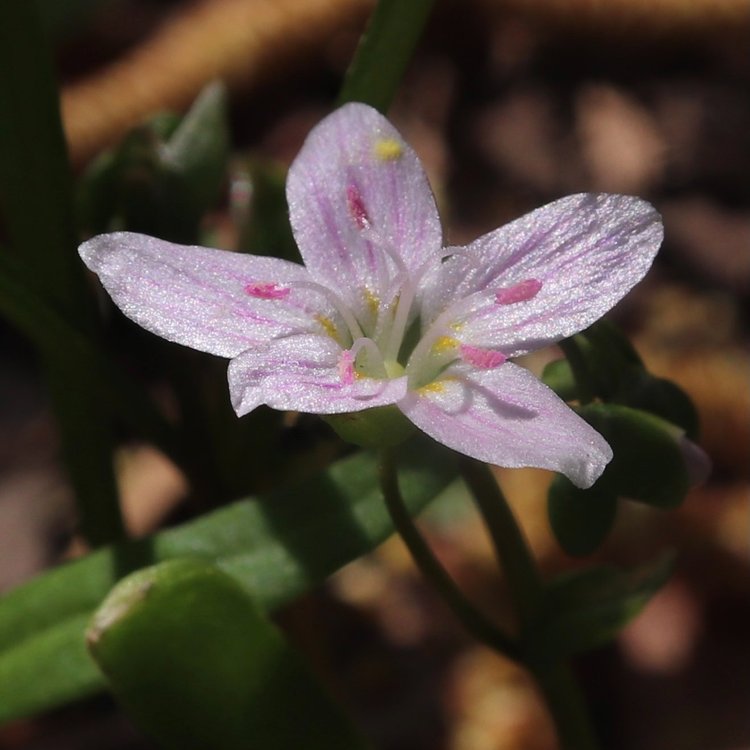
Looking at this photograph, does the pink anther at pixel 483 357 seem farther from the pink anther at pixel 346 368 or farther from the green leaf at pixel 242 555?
the green leaf at pixel 242 555

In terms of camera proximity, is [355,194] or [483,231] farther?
[483,231]

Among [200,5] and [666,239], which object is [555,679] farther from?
[200,5]

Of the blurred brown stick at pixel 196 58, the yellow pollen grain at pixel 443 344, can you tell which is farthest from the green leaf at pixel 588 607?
the blurred brown stick at pixel 196 58

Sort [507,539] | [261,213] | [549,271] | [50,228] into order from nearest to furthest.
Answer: [549,271] → [507,539] → [50,228] → [261,213]

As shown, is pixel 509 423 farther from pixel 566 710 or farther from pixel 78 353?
pixel 78 353

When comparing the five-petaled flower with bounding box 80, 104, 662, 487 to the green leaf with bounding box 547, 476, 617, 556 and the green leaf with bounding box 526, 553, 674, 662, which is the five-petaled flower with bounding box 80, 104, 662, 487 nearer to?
the green leaf with bounding box 547, 476, 617, 556

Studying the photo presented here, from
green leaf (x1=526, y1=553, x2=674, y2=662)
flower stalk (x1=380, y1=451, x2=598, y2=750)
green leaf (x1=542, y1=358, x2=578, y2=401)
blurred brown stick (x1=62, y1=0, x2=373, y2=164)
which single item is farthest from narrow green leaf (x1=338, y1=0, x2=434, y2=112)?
blurred brown stick (x1=62, y1=0, x2=373, y2=164)

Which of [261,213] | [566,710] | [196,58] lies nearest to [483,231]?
[196,58]
